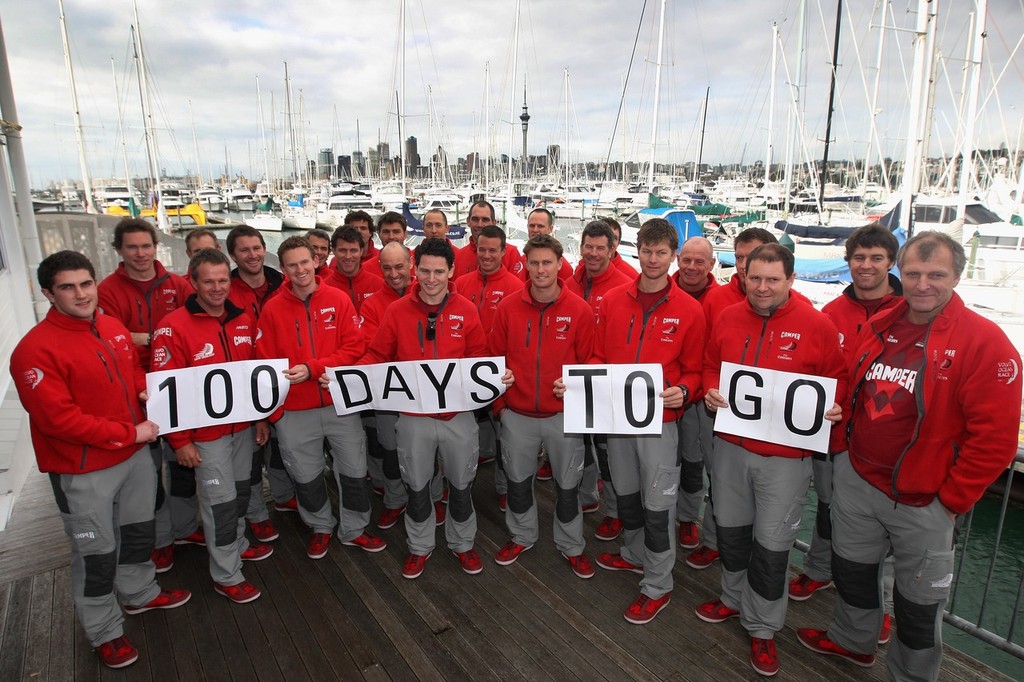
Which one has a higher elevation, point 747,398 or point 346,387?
point 747,398

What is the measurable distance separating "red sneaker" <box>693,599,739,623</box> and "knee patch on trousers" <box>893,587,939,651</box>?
41.0 inches

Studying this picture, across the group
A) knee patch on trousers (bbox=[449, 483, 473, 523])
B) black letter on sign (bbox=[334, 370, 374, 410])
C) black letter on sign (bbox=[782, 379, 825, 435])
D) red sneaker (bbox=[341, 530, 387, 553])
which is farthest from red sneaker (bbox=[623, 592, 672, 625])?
black letter on sign (bbox=[334, 370, 374, 410])

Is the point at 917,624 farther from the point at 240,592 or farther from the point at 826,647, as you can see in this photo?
the point at 240,592

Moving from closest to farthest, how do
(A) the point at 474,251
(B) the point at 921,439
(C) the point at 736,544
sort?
(B) the point at 921,439, (C) the point at 736,544, (A) the point at 474,251

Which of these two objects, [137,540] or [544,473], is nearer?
[137,540]

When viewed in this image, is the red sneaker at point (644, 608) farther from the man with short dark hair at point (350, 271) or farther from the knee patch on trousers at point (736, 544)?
the man with short dark hair at point (350, 271)

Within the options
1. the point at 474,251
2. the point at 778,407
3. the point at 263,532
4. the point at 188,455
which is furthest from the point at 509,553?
the point at 474,251

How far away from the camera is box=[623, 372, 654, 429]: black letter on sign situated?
3.71 meters

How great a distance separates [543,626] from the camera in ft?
12.3

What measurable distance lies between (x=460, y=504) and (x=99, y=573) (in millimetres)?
2349

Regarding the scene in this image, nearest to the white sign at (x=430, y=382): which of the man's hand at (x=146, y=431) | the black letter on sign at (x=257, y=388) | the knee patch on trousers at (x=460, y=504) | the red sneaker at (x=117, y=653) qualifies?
the black letter on sign at (x=257, y=388)

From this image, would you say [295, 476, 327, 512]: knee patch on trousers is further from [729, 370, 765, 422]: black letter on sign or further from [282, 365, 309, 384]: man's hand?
Answer: [729, 370, 765, 422]: black letter on sign

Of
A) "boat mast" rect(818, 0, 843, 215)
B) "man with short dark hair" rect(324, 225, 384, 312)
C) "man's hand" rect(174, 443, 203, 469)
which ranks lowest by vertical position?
"man's hand" rect(174, 443, 203, 469)

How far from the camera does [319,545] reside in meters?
4.57
